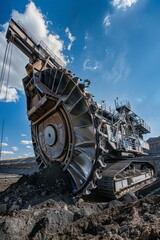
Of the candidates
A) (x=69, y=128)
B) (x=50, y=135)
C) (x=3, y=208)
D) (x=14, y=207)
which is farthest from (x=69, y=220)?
(x=50, y=135)

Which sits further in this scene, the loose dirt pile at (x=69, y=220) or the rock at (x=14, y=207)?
the rock at (x=14, y=207)

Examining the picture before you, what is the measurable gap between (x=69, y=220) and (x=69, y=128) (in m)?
3.01

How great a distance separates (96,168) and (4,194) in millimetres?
3030

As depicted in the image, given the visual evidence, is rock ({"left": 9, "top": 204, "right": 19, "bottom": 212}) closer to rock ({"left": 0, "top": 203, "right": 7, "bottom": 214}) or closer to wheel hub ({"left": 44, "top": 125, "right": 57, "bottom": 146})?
rock ({"left": 0, "top": 203, "right": 7, "bottom": 214})

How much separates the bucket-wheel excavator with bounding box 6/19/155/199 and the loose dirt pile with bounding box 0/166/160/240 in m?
1.01

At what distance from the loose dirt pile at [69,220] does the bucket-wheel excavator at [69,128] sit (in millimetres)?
1006

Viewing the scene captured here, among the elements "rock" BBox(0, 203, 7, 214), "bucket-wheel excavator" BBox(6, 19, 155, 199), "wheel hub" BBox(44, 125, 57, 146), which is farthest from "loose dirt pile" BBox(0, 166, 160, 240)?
"wheel hub" BBox(44, 125, 57, 146)

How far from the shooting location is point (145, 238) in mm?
1899

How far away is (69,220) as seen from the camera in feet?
10.6

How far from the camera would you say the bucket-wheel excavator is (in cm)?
508

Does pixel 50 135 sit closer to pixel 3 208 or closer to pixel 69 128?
pixel 69 128

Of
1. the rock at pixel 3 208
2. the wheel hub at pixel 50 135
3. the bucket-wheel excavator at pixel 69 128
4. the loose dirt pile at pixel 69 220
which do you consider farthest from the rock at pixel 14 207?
the wheel hub at pixel 50 135

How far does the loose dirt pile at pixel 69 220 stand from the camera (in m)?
2.22

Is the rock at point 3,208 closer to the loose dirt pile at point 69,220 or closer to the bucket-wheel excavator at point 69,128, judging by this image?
the loose dirt pile at point 69,220
